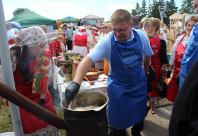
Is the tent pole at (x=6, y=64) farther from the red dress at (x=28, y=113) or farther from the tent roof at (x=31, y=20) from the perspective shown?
the tent roof at (x=31, y=20)

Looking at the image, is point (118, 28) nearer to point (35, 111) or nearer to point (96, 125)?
point (96, 125)

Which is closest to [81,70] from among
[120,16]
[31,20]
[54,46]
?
[120,16]

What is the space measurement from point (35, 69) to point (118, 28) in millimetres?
1082

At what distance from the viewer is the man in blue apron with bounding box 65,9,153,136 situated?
1.67 metres

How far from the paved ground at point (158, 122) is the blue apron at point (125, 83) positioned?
105 centimetres

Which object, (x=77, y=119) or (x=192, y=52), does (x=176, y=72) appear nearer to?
(x=192, y=52)

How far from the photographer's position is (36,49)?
177cm

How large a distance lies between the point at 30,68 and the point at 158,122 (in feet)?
8.76

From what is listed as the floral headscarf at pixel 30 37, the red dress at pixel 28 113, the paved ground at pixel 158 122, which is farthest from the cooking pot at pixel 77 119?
the paved ground at pixel 158 122

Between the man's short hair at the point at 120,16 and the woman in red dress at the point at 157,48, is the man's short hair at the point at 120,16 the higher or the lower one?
the higher one

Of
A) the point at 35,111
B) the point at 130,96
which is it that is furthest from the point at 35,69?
the point at 130,96

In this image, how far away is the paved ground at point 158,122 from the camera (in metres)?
2.76

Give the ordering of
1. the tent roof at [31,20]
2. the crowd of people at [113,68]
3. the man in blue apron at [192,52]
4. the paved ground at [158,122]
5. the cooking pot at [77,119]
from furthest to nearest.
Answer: the tent roof at [31,20] → the paved ground at [158,122] → the man in blue apron at [192,52] → the crowd of people at [113,68] → the cooking pot at [77,119]

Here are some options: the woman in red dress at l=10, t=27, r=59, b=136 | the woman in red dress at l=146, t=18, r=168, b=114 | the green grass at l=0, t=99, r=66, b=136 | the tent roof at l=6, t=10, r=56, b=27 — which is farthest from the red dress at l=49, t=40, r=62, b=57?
the tent roof at l=6, t=10, r=56, b=27
